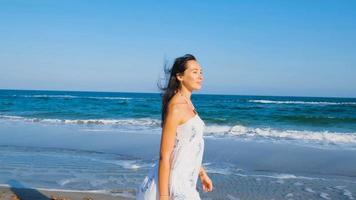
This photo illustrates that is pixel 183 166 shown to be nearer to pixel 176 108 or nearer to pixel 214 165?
pixel 176 108

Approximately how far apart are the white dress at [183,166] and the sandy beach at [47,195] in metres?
3.42

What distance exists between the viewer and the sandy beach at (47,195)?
6195 mm

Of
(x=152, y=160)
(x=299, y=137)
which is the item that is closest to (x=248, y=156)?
(x=152, y=160)

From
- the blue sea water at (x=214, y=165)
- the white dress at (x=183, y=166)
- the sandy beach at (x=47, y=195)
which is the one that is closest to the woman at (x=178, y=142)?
the white dress at (x=183, y=166)

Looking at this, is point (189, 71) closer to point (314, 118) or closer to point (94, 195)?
point (94, 195)

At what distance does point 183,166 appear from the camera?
291 centimetres

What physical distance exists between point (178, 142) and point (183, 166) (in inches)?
6.2

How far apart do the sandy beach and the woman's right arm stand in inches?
138

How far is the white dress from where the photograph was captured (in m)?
2.88

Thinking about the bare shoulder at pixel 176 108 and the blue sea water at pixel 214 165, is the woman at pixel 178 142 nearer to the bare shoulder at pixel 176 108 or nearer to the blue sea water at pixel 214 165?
the bare shoulder at pixel 176 108

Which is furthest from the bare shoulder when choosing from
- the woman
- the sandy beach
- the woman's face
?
the sandy beach

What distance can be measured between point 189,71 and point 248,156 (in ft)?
26.0

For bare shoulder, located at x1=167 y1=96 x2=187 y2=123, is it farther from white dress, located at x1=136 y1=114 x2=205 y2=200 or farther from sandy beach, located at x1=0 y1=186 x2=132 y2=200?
sandy beach, located at x1=0 y1=186 x2=132 y2=200

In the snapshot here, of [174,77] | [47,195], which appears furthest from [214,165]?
[174,77]
